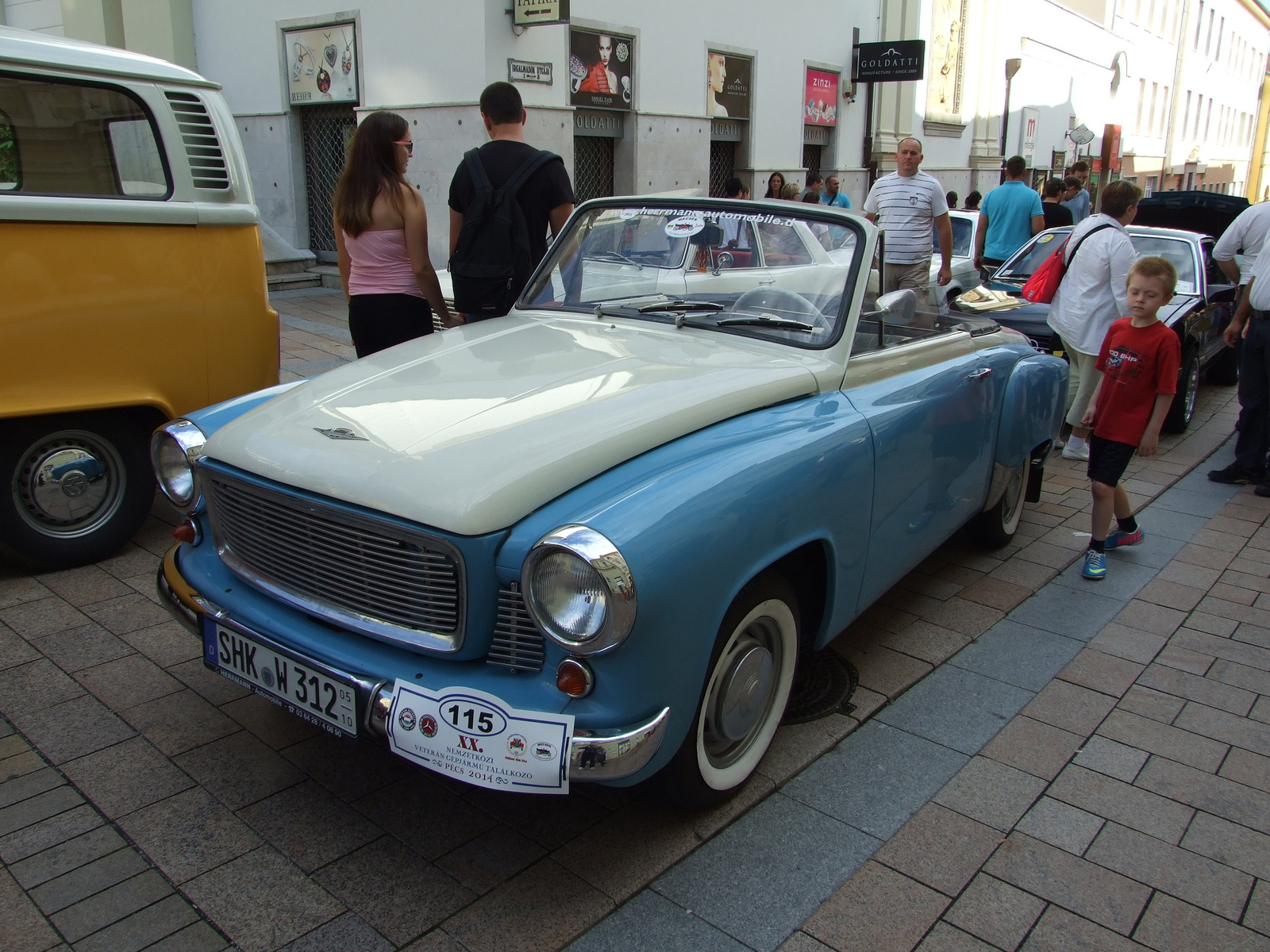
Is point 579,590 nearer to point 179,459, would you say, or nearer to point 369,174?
point 179,459

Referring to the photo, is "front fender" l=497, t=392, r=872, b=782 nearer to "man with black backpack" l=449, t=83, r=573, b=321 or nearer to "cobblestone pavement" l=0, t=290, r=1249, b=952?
"cobblestone pavement" l=0, t=290, r=1249, b=952

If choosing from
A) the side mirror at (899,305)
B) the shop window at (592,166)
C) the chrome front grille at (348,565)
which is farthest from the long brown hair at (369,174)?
the shop window at (592,166)

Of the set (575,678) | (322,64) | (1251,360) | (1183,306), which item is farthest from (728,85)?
(575,678)

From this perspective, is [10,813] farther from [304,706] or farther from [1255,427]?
[1255,427]

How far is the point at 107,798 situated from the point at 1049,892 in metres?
2.57

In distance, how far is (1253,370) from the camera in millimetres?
6383

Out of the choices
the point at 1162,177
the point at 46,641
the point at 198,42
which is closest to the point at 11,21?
the point at 198,42

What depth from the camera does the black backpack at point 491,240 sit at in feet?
15.1

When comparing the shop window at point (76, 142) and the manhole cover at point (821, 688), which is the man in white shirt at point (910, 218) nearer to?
the manhole cover at point (821, 688)

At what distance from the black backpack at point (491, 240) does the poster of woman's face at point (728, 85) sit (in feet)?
42.1

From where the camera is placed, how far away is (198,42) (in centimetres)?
1529

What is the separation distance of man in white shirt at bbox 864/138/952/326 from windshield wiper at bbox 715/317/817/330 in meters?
4.32

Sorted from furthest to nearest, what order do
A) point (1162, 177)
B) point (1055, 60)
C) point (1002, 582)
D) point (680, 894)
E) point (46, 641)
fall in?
1. point (1162, 177)
2. point (1055, 60)
3. point (1002, 582)
4. point (46, 641)
5. point (680, 894)

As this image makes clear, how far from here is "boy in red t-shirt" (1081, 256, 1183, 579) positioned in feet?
14.9
